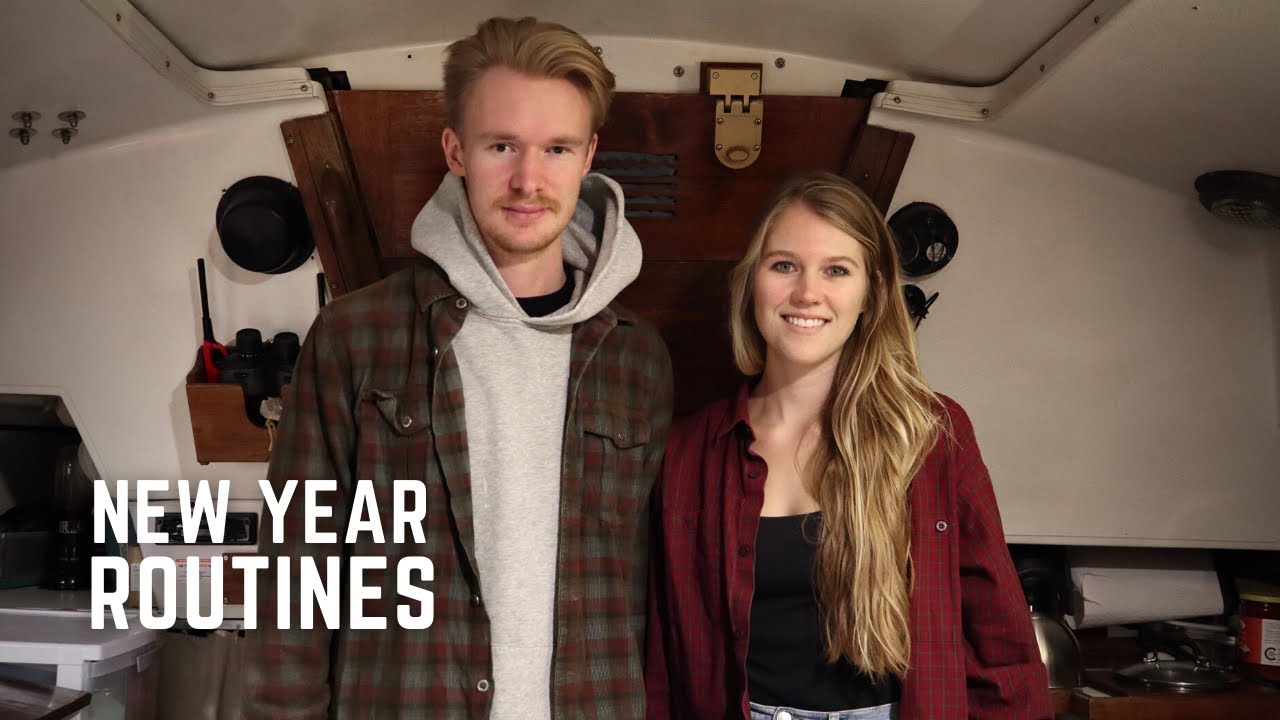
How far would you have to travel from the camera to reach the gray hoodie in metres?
1.62

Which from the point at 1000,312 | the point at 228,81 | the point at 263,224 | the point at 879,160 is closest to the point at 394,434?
the point at 263,224

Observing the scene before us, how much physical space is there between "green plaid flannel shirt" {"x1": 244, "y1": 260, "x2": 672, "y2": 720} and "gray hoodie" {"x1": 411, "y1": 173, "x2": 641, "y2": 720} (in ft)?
0.09

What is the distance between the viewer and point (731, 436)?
1770 mm

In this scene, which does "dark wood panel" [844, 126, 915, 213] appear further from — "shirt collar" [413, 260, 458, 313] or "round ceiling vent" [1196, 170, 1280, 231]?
"shirt collar" [413, 260, 458, 313]

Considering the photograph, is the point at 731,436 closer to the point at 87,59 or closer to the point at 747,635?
the point at 747,635

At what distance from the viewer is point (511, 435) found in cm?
166

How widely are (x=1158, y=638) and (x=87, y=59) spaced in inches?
98.8

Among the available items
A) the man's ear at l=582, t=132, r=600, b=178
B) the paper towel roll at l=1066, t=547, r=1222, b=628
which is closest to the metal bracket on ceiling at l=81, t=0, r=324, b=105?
the man's ear at l=582, t=132, r=600, b=178

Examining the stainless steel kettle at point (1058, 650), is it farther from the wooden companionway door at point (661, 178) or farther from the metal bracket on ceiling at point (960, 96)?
the metal bracket on ceiling at point (960, 96)

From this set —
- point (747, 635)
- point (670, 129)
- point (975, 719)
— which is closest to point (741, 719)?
point (747, 635)

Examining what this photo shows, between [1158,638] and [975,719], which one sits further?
[1158,638]

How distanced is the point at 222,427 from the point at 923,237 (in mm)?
1455

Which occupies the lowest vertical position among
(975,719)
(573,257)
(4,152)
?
(975,719)

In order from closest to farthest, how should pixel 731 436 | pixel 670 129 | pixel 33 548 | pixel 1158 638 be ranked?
pixel 731 436, pixel 670 129, pixel 1158 638, pixel 33 548
